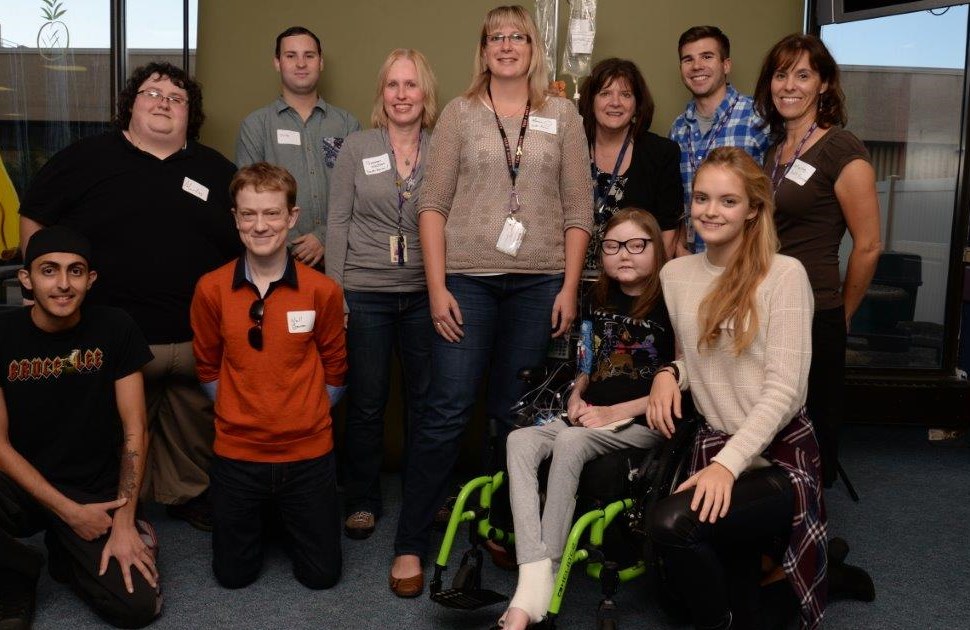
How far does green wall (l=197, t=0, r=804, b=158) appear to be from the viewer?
11.8ft

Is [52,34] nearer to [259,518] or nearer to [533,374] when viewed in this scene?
[259,518]

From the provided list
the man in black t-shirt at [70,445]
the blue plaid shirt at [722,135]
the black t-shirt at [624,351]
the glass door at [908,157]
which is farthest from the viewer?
the glass door at [908,157]

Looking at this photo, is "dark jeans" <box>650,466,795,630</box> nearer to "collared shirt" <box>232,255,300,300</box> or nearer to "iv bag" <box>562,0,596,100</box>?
"collared shirt" <box>232,255,300,300</box>

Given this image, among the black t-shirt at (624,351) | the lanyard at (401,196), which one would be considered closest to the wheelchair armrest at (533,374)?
the black t-shirt at (624,351)

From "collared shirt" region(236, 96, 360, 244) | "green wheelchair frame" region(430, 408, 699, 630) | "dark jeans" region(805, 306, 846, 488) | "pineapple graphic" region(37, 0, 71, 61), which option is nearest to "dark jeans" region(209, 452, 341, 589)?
"green wheelchair frame" region(430, 408, 699, 630)

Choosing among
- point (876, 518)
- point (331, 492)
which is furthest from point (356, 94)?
point (876, 518)

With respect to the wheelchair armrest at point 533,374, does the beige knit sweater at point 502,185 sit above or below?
above

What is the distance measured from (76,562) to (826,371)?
2315 mm

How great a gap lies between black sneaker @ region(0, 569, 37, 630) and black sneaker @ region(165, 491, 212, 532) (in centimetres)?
71

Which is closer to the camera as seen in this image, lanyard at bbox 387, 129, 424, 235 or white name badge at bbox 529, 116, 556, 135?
white name badge at bbox 529, 116, 556, 135

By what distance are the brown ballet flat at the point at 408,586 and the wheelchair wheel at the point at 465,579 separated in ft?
0.75

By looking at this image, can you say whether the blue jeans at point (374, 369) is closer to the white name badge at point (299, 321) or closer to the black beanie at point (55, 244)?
the white name badge at point (299, 321)

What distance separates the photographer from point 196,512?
311cm

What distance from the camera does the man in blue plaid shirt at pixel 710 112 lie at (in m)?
3.07
